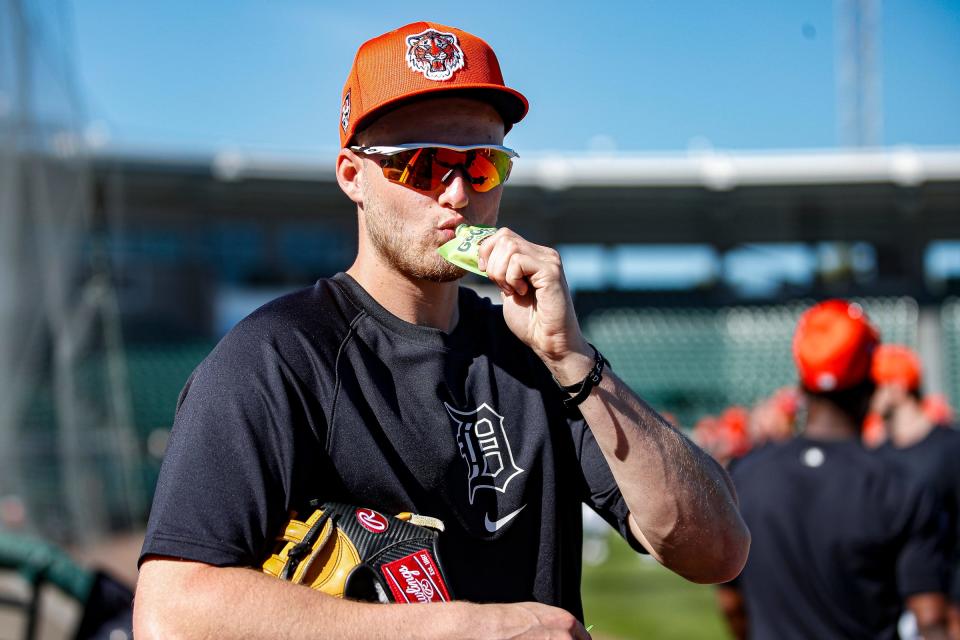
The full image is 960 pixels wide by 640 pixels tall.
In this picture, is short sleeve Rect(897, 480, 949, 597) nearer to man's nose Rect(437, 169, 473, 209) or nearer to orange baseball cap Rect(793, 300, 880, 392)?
orange baseball cap Rect(793, 300, 880, 392)

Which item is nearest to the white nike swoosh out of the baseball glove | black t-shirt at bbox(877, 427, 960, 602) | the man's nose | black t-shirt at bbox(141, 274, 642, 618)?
black t-shirt at bbox(141, 274, 642, 618)

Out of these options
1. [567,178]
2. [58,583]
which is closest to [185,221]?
[567,178]

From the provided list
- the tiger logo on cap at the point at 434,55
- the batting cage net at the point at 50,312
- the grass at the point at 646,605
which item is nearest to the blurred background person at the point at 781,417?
the grass at the point at 646,605

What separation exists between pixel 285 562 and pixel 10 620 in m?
4.96

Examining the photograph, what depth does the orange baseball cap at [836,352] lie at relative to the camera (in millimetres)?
3578

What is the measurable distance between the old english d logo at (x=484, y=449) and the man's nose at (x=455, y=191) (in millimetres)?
392

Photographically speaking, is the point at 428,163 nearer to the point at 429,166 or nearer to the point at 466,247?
the point at 429,166

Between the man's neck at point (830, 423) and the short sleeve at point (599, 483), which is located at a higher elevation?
the short sleeve at point (599, 483)

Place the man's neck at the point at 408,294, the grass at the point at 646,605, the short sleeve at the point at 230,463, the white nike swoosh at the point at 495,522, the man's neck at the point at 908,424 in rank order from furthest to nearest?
the grass at the point at 646,605 → the man's neck at the point at 908,424 → the man's neck at the point at 408,294 → the white nike swoosh at the point at 495,522 → the short sleeve at the point at 230,463

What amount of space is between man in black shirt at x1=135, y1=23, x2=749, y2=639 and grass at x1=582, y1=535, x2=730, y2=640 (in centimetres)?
704

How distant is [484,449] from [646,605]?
9478mm

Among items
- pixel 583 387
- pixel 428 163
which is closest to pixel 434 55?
pixel 428 163

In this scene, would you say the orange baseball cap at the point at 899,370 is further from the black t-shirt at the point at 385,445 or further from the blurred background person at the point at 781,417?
the black t-shirt at the point at 385,445

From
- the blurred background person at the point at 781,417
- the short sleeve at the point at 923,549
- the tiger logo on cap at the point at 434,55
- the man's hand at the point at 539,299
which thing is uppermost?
the tiger logo on cap at the point at 434,55
